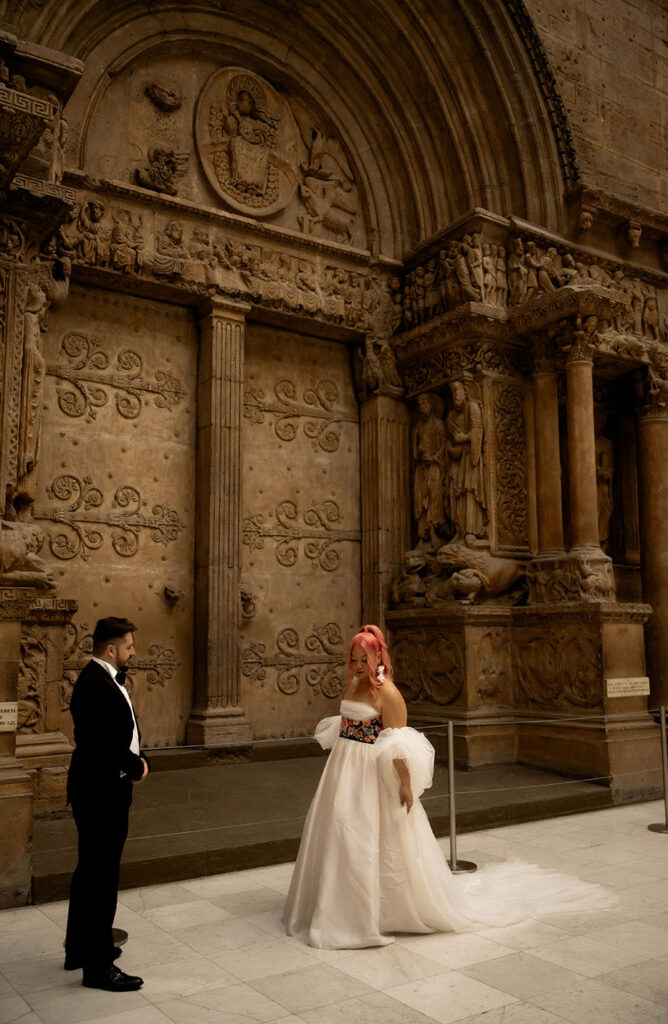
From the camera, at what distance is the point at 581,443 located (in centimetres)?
1001

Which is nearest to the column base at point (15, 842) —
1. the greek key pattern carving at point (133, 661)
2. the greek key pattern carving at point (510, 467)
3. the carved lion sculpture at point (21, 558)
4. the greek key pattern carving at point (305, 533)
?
the carved lion sculpture at point (21, 558)

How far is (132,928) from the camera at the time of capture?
4.73m

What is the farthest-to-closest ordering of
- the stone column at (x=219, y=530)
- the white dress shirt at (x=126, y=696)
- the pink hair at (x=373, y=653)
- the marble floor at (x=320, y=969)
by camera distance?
the stone column at (x=219, y=530)
the pink hair at (x=373, y=653)
the white dress shirt at (x=126, y=696)
the marble floor at (x=320, y=969)

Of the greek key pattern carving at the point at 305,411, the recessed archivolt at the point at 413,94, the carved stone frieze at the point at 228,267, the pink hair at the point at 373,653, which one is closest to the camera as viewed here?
the pink hair at the point at 373,653

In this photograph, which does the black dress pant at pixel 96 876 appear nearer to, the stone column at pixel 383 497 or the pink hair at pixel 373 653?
the pink hair at pixel 373 653

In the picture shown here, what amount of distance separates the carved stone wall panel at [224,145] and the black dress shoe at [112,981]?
26.0ft

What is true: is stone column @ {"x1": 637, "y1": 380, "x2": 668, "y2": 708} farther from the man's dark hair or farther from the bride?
the man's dark hair

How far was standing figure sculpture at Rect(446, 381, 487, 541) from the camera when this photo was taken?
10.0 metres

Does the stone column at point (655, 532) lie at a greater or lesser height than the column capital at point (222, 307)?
lesser

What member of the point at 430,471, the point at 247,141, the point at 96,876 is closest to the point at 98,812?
the point at 96,876

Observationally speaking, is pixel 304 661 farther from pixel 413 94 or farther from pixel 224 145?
pixel 413 94

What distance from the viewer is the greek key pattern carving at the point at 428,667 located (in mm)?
9508

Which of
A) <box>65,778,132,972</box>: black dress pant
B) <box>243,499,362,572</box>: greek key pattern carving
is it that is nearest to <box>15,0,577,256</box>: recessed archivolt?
<box>243,499,362,572</box>: greek key pattern carving

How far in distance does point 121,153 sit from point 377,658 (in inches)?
283
